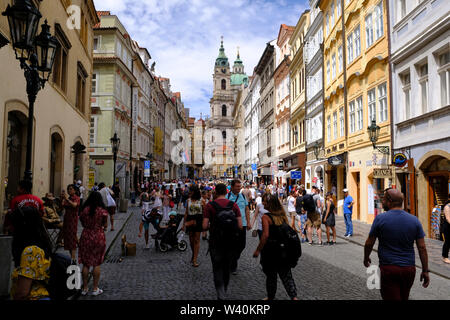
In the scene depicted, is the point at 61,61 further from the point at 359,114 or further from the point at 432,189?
the point at 432,189

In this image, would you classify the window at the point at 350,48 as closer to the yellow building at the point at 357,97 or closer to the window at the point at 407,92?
the yellow building at the point at 357,97

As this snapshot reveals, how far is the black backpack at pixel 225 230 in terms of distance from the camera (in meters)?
5.66

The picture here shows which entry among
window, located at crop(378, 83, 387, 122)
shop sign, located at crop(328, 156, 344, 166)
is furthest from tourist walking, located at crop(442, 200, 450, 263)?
shop sign, located at crop(328, 156, 344, 166)

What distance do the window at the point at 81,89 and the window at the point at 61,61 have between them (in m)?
2.83

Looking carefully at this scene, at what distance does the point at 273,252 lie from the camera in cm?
521

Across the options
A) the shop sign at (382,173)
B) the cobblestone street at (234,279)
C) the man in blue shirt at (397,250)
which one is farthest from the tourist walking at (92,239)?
the shop sign at (382,173)

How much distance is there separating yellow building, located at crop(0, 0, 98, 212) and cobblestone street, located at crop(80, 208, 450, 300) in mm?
5617

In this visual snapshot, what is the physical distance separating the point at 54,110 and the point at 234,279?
1274 centimetres

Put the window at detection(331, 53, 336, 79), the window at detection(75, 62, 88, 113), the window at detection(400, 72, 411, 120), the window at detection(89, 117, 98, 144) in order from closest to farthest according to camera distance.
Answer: the window at detection(400, 72, 411, 120), the window at detection(75, 62, 88, 113), the window at detection(331, 53, 336, 79), the window at detection(89, 117, 98, 144)

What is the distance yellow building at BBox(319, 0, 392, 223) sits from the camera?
54.6 feet

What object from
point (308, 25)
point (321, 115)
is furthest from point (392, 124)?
point (308, 25)

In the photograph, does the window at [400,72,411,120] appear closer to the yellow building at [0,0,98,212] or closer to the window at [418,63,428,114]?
the window at [418,63,428,114]
